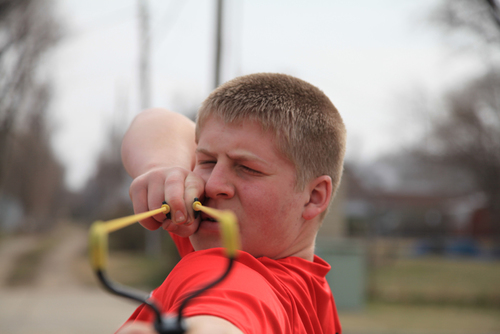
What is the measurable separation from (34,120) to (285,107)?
10114mm

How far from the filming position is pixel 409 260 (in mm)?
12344

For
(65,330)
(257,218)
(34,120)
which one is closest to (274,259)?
(257,218)

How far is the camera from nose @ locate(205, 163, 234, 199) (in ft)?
3.52

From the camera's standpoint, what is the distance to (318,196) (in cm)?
121

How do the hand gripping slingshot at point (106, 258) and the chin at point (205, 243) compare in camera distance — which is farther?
the chin at point (205, 243)

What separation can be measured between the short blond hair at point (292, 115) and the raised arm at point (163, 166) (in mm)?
181

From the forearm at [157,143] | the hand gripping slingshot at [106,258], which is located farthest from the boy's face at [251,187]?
the hand gripping slingshot at [106,258]

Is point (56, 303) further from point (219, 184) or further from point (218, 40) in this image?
point (219, 184)

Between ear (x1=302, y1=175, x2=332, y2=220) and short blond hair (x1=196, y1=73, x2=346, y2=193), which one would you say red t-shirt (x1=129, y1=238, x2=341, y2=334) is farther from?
short blond hair (x1=196, y1=73, x2=346, y2=193)

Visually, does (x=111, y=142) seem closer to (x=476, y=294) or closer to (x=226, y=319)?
(x=476, y=294)

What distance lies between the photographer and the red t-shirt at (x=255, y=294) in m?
0.79

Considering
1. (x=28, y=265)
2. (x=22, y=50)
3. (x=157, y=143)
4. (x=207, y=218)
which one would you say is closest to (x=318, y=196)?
(x=207, y=218)

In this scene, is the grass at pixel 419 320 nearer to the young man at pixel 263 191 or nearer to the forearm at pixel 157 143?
the forearm at pixel 157 143

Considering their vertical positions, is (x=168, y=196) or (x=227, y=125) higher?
(x=227, y=125)
